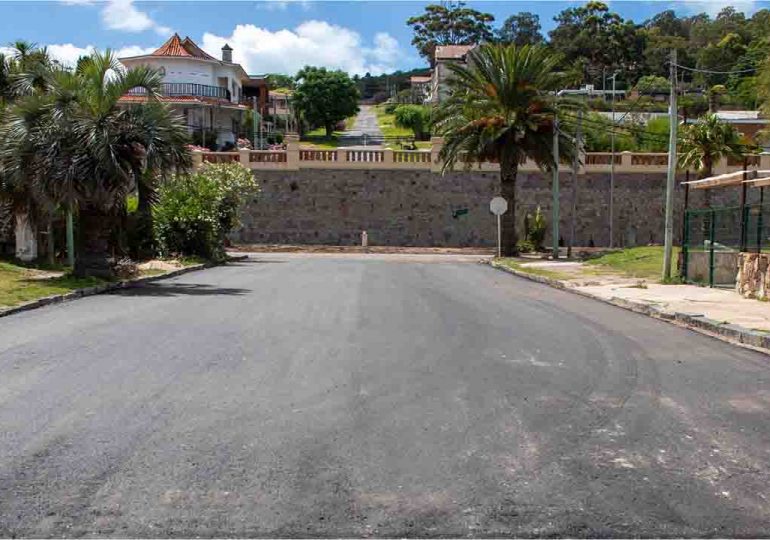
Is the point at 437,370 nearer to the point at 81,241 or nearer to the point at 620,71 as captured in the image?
the point at 81,241

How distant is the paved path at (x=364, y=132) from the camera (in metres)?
92.4

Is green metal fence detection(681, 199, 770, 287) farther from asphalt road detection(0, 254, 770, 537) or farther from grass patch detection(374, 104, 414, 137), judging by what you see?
grass patch detection(374, 104, 414, 137)

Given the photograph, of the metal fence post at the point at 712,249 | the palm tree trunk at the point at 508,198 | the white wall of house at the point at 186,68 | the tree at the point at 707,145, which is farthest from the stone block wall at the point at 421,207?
the metal fence post at the point at 712,249

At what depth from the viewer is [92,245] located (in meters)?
21.4

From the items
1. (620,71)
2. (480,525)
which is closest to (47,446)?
(480,525)

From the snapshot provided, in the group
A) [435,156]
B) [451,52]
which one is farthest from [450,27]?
[435,156]

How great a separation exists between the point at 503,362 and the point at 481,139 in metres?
31.1

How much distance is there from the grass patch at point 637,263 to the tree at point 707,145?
11964 mm

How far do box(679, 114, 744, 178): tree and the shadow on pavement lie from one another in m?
33.1

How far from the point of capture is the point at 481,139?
39.8 meters

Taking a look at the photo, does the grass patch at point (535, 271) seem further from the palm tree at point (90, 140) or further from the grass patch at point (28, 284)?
the grass patch at point (28, 284)

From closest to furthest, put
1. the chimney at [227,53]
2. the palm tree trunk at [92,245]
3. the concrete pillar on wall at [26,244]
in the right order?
1. the palm tree trunk at [92,245]
2. the concrete pillar on wall at [26,244]
3. the chimney at [227,53]

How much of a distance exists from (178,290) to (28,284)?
132 inches

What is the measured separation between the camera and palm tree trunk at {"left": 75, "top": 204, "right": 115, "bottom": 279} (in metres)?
21.3
